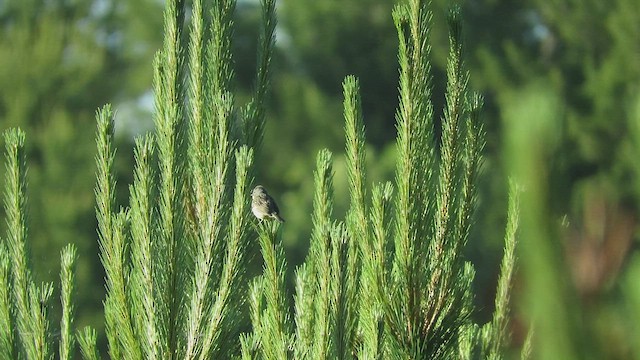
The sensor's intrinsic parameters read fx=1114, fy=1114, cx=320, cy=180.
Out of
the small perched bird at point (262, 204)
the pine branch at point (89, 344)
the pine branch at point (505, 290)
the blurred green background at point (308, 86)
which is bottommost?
the pine branch at point (89, 344)

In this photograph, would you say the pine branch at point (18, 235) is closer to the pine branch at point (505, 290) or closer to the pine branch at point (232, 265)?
the pine branch at point (232, 265)

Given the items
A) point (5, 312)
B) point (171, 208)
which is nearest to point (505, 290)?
point (171, 208)

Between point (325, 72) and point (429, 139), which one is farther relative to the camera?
point (325, 72)

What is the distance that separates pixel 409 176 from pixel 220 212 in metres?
0.51

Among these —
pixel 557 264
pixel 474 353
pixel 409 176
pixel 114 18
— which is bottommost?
pixel 557 264

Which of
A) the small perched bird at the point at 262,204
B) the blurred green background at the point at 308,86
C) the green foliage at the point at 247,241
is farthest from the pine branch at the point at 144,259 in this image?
the blurred green background at the point at 308,86

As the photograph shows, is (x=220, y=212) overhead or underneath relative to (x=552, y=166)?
overhead

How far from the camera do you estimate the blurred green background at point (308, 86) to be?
24.5 meters

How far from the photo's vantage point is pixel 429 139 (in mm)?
2453

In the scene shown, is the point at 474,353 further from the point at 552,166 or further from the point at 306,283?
the point at 552,166

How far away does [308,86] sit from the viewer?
111 ft

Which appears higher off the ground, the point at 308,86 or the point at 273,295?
the point at 308,86

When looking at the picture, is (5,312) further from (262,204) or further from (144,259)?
(262,204)

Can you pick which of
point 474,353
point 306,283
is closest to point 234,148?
point 306,283
